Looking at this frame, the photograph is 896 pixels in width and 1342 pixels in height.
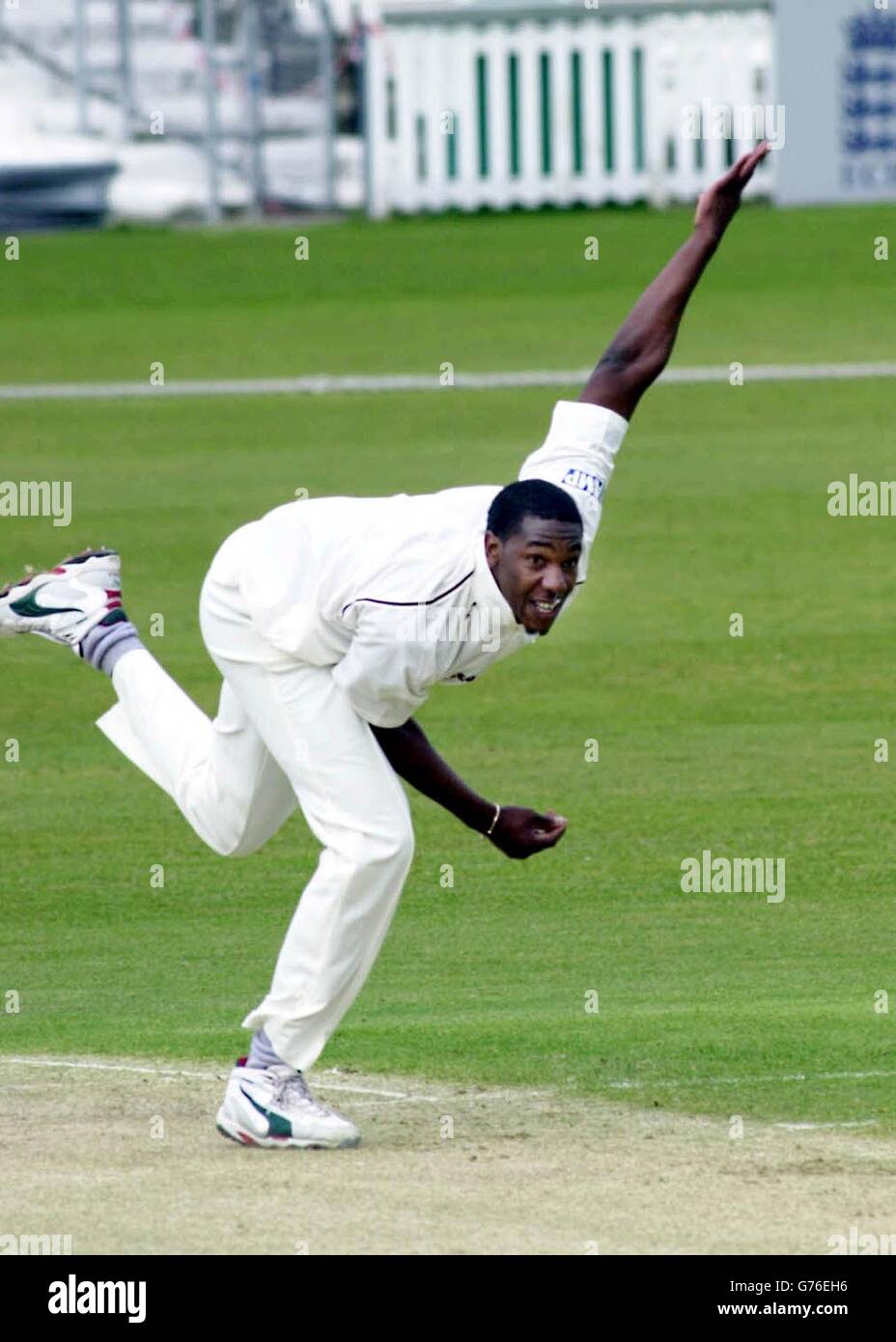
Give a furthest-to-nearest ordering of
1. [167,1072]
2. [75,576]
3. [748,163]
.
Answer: [75,576], [167,1072], [748,163]

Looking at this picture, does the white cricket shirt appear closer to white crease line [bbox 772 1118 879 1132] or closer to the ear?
the ear

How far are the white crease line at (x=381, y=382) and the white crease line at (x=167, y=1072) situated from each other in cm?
1612

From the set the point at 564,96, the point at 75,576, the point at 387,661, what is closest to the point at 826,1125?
the point at 387,661

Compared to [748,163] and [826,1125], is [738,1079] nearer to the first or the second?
[826,1125]

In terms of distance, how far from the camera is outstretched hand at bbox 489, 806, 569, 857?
7.21 m

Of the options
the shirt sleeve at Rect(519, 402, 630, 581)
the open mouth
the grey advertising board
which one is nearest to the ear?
the open mouth

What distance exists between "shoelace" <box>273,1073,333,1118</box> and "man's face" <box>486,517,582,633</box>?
55.4 inches

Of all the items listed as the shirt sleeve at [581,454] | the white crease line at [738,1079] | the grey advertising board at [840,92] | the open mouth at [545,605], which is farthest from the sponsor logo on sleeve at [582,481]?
the grey advertising board at [840,92]

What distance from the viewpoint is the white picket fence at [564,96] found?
112 ft

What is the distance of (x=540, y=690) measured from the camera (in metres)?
15.3

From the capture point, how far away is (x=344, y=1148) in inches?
279

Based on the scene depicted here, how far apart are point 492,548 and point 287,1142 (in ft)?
5.49

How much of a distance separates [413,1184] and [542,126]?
2908 centimetres

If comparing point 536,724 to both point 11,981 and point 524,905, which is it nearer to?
point 524,905
